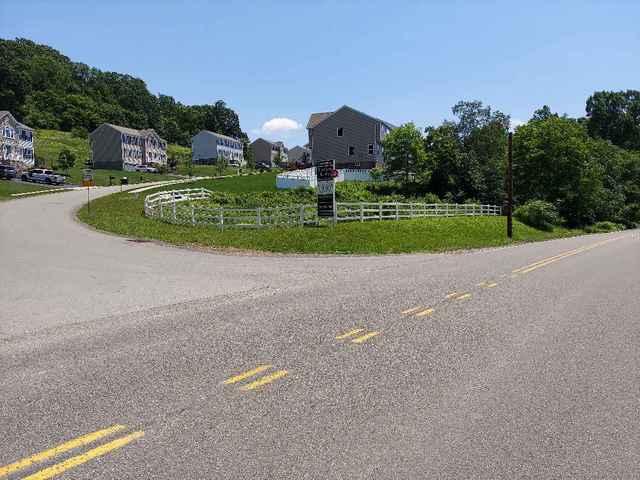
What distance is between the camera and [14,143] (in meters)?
79.2

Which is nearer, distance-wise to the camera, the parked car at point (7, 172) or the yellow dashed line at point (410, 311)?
the yellow dashed line at point (410, 311)

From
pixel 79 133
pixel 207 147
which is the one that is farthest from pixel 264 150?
pixel 79 133

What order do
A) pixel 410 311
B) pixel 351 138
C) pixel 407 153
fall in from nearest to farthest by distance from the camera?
pixel 410 311 → pixel 407 153 → pixel 351 138

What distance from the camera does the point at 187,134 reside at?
180375 millimetres

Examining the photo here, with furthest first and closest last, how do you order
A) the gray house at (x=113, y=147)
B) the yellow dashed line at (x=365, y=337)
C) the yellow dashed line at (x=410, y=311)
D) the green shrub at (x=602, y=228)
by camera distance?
the gray house at (x=113, y=147) → the green shrub at (x=602, y=228) → the yellow dashed line at (x=410, y=311) → the yellow dashed line at (x=365, y=337)

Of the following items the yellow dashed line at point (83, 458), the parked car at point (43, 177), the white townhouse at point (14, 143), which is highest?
the white townhouse at point (14, 143)

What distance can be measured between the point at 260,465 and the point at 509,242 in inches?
1153

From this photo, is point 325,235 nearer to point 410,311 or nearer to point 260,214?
point 260,214

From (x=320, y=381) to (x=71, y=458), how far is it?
2.50 meters

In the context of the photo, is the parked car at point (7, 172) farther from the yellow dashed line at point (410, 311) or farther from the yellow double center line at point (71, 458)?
the yellow double center line at point (71, 458)

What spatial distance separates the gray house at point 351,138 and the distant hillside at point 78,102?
274 feet

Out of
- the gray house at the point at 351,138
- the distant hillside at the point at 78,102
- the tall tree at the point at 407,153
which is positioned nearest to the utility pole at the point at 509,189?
the tall tree at the point at 407,153

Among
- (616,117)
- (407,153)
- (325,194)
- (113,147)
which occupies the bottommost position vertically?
(325,194)

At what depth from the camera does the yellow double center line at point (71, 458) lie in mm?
3689
